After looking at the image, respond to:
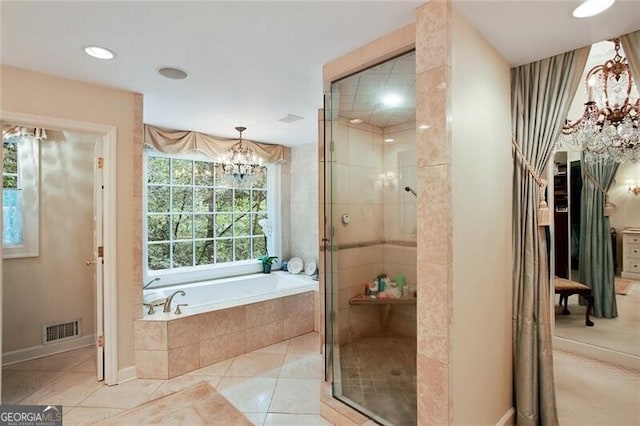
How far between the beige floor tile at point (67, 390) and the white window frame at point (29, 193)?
125 centimetres

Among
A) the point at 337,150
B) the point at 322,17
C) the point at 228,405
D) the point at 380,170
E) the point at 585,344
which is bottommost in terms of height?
the point at 228,405

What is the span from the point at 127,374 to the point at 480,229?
290cm

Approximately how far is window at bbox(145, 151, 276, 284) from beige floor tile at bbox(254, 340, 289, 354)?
142 cm

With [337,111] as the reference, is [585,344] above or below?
below

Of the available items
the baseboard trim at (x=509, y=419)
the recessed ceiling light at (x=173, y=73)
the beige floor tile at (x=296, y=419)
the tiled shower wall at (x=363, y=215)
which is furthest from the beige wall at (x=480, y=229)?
the recessed ceiling light at (x=173, y=73)

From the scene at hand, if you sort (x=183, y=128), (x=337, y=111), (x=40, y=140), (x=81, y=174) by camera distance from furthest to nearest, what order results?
(x=183, y=128), (x=81, y=174), (x=40, y=140), (x=337, y=111)

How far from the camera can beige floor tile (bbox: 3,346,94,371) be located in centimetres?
285

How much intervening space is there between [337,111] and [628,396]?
115 inches

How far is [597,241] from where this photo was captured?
2680 millimetres

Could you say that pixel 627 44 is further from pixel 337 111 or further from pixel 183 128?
pixel 183 128

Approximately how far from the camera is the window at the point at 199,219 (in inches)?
156

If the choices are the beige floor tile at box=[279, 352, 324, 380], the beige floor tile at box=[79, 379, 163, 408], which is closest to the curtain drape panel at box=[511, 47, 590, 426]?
the beige floor tile at box=[279, 352, 324, 380]

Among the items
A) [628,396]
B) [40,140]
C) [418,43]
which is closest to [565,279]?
[628,396]

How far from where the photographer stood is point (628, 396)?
2.25 meters
